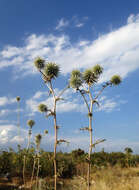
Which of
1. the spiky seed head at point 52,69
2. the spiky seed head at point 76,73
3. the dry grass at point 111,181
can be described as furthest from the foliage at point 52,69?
the dry grass at point 111,181

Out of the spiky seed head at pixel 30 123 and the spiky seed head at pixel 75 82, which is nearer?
the spiky seed head at pixel 75 82

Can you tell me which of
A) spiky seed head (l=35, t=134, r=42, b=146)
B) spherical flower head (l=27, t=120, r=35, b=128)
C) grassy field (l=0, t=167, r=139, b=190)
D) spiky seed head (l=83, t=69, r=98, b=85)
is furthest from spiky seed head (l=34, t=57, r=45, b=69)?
grassy field (l=0, t=167, r=139, b=190)

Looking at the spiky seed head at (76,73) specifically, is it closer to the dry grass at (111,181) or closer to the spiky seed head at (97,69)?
the spiky seed head at (97,69)

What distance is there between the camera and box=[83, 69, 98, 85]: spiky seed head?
21.1ft

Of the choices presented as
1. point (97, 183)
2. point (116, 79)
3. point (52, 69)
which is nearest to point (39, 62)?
point (52, 69)

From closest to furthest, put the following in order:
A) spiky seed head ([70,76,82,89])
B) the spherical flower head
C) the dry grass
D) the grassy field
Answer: spiky seed head ([70,76,82,89]), the spherical flower head, the grassy field, the dry grass

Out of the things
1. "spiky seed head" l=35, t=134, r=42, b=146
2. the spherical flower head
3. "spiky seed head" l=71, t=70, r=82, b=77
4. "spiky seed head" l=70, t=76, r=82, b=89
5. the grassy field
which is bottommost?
the grassy field

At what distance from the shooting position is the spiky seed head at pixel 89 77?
6.43m

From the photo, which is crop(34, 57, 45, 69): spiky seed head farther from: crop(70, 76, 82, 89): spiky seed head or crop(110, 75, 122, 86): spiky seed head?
crop(110, 75, 122, 86): spiky seed head

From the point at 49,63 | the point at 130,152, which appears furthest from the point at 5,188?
the point at 130,152

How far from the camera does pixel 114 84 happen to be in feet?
23.5

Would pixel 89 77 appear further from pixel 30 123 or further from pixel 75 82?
pixel 30 123

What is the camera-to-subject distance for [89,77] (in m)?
6.75

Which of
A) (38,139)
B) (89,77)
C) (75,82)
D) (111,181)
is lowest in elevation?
(111,181)
